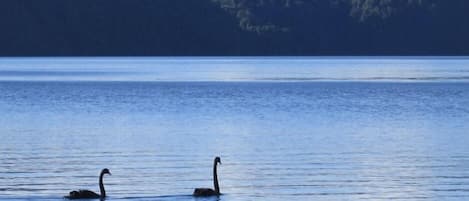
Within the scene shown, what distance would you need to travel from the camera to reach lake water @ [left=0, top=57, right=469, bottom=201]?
26.5 m

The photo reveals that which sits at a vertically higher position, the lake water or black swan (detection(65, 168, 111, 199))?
black swan (detection(65, 168, 111, 199))

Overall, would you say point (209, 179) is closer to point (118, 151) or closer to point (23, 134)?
point (118, 151)
